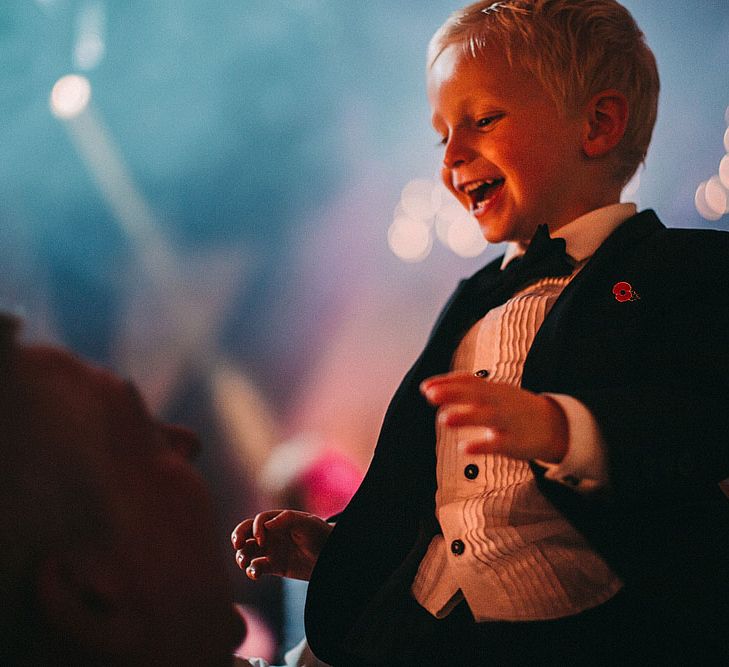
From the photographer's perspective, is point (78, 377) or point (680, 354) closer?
point (78, 377)

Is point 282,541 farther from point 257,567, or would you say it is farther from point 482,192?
point 482,192

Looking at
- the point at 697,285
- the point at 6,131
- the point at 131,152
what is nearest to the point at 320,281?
the point at 131,152

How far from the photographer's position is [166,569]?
0.47 meters

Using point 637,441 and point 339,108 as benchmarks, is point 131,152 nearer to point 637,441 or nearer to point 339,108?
point 339,108

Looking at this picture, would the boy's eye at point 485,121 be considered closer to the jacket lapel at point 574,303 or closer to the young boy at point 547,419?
the young boy at point 547,419

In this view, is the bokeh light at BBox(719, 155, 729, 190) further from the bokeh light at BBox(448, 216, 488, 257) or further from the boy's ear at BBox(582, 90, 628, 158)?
the boy's ear at BBox(582, 90, 628, 158)

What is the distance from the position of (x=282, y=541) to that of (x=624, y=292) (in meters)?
0.47

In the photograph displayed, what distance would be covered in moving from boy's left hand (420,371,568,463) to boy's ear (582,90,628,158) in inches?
17.1

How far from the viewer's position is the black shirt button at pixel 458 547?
2.34 ft

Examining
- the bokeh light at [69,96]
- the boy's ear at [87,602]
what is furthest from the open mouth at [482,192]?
the bokeh light at [69,96]

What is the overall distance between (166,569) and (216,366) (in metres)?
1.46

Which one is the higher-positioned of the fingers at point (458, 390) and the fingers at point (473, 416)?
the fingers at point (458, 390)

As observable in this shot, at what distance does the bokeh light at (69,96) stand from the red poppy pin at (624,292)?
1723 mm

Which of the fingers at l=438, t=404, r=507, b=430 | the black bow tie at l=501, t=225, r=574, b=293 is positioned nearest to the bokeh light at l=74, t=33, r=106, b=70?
the black bow tie at l=501, t=225, r=574, b=293
